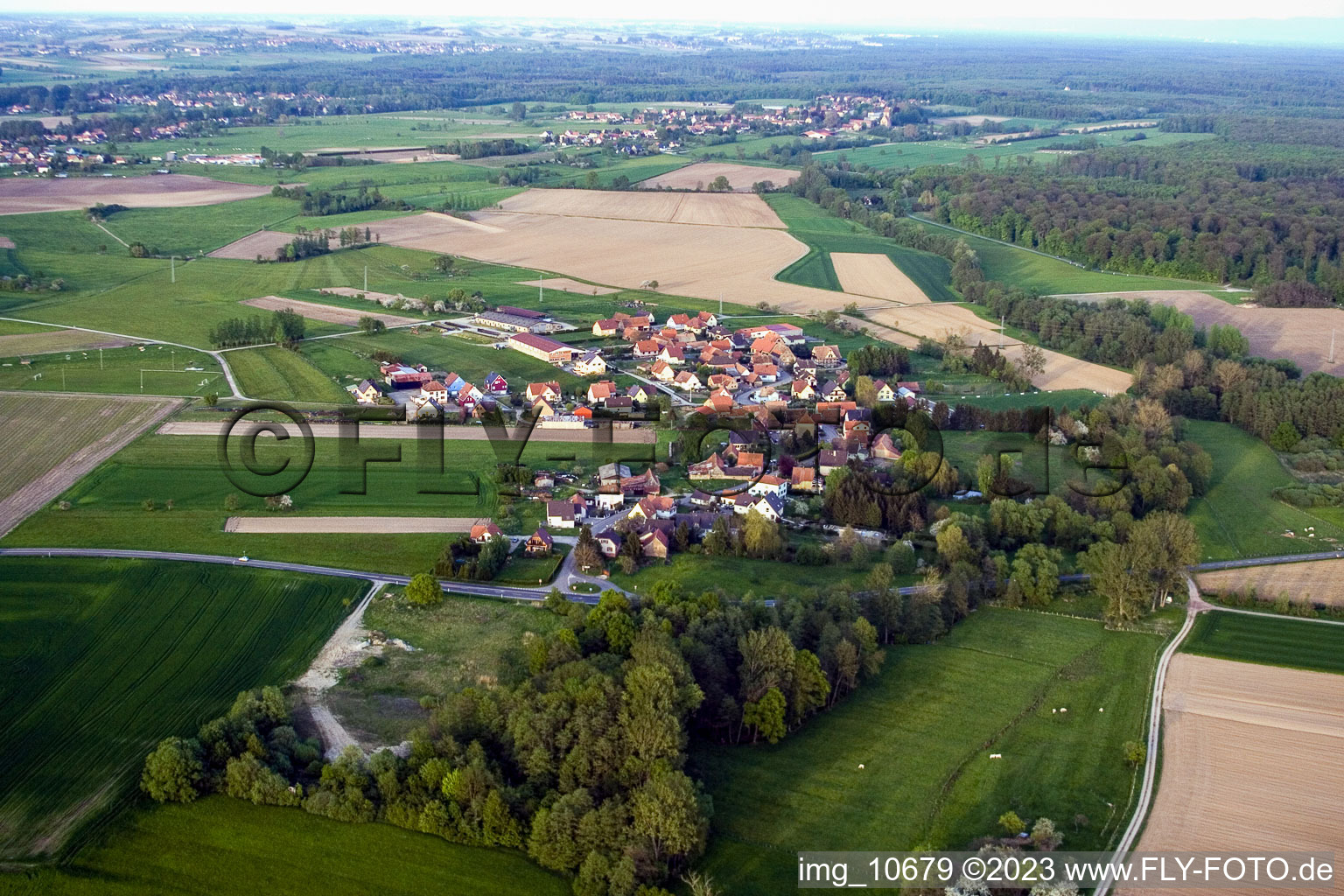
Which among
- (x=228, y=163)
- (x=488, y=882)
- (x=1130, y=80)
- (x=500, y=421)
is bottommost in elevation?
(x=488, y=882)

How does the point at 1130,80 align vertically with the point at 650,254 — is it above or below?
above

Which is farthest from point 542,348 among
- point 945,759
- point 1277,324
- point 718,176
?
point 718,176

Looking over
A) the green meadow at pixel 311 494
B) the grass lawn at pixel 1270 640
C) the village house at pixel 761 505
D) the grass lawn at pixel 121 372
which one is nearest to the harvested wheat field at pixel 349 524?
the green meadow at pixel 311 494

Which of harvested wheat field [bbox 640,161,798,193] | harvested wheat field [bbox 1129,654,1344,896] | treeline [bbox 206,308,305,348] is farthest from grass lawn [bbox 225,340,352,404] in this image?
harvested wheat field [bbox 640,161,798,193]

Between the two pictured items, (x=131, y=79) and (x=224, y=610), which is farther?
(x=131, y=79)

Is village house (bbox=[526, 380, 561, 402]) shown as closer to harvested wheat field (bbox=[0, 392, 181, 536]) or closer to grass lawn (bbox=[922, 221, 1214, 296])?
harvested wheat field (bbox=[0, 392, 181, 536])

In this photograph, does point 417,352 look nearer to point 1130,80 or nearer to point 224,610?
point 224,610

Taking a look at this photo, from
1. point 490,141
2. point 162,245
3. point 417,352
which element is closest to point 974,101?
point 490,141
